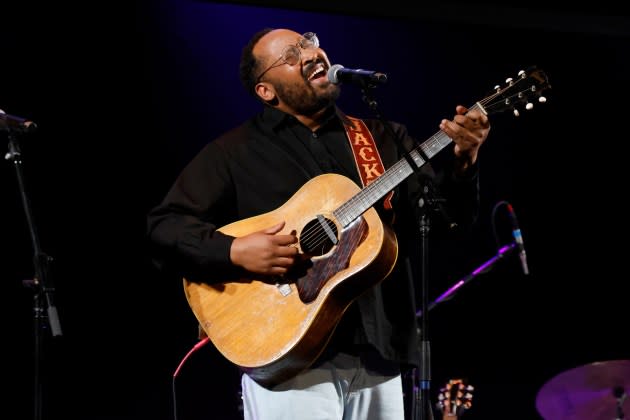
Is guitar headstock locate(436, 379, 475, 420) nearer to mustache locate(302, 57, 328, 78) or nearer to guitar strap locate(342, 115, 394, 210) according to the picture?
guitar strap locate(342, 115, 394, 210)

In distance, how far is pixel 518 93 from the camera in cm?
283

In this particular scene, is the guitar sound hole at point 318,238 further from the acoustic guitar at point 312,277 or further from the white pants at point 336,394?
the white pants at point 336,394

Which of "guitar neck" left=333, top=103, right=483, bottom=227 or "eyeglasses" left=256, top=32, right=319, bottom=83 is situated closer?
"guitar neck" left=333, top=103, right=483, bottom=227

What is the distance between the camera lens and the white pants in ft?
9.27

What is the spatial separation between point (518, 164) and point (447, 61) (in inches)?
37.4

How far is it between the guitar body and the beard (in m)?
0.41

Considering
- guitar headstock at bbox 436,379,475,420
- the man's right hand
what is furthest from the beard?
guitar headstock at bbox 436,379,475,420

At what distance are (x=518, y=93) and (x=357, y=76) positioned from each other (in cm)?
59

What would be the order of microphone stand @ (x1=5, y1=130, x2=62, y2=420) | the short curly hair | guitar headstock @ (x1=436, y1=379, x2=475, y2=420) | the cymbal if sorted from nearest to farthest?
the short curly hair → microphone stand @ (x1=5, y1=130, x2=62, y2=420) → the cymbal → guitar headstock @ (x1=436, y1=379, x2=475, y2=420)

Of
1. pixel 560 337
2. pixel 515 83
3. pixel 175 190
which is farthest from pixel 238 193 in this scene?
pixel 560 337

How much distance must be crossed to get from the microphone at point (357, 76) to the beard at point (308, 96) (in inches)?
12.1

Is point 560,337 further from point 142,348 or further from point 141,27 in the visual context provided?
point 141,27

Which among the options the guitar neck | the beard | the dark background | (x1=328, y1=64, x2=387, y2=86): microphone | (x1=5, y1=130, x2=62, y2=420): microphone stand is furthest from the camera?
the dark background

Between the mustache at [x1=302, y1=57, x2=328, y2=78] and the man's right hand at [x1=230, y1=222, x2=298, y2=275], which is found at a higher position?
the mustache at [x1=302, y1=57, x2=328, y2=78]
